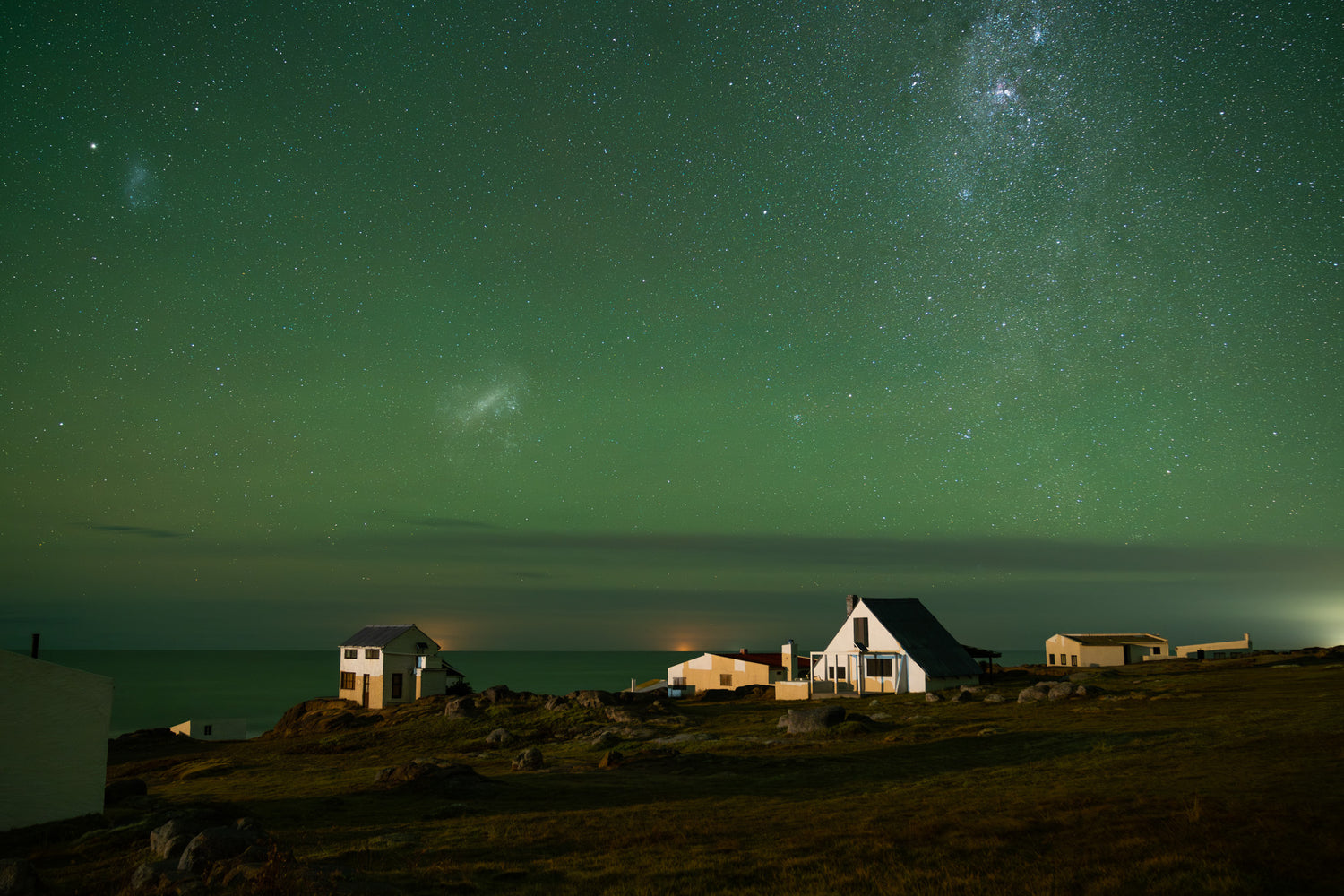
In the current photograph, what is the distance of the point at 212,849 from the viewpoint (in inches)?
773

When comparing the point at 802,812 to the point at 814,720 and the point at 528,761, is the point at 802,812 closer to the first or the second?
the point at 528,761

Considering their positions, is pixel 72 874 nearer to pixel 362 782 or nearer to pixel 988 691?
pixel 362 782

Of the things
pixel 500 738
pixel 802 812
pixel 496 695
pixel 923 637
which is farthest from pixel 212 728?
pixel 802 812

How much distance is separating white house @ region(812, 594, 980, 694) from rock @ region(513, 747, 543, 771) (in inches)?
1411

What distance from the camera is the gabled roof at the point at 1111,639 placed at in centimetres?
9962

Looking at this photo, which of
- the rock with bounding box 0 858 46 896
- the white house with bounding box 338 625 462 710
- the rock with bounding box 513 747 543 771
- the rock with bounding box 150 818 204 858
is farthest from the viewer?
the white house with bounding box 338 625 462 710

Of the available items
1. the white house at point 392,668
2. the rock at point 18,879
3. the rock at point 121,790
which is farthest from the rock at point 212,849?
the white house at point 392,668

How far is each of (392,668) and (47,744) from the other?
184 feet

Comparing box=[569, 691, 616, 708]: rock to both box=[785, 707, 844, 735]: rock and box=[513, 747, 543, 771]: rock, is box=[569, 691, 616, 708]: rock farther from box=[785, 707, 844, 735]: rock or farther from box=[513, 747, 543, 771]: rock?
box=[513, 747, 543, 771]: rock

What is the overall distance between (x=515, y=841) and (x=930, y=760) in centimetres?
1805

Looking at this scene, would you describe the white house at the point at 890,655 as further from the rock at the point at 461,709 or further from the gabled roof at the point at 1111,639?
the gabled roof at the point at 1111,639

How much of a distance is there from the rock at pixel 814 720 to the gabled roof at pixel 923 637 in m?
25.6

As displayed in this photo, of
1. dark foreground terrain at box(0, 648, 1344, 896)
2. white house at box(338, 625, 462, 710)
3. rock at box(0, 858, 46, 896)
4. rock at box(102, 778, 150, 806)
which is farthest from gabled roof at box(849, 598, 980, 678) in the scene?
rock at box(0, 858, 46, 896)

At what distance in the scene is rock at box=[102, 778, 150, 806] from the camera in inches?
1352
